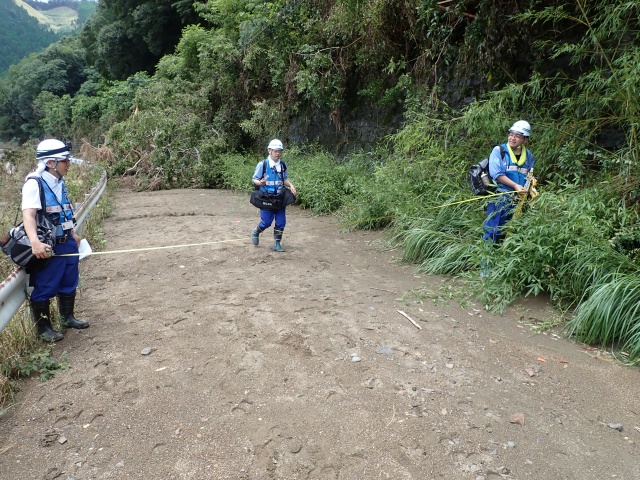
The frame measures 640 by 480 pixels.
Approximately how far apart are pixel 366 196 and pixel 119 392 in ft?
19.8

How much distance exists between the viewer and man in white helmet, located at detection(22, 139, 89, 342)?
3729 millimetres

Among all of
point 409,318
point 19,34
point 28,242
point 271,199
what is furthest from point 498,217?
point 19,34

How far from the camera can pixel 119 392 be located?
324 centimetres

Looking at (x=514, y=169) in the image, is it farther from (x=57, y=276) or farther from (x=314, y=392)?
(x=57, y=276)

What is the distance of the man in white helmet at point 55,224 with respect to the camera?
373 centimetres

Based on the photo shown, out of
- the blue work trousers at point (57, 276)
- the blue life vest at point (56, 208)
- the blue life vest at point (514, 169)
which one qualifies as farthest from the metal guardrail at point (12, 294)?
the blue life vest at point (514, 169)

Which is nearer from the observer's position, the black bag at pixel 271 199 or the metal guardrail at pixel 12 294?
the metal guardrail at pixel 12 294

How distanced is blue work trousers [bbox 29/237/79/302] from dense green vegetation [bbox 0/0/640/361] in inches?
161

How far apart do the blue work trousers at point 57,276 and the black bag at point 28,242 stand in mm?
72

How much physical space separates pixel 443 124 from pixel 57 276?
620 centimetres

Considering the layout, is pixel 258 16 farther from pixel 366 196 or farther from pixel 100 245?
pixel 100 245

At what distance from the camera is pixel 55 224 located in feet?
13.0

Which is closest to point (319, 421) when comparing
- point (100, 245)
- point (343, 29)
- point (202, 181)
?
point (100, 245)

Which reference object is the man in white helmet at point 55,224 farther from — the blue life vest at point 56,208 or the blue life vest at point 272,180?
the blue life vest at point 272,180
